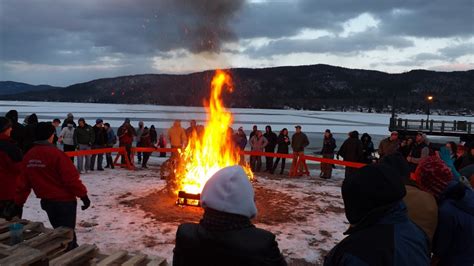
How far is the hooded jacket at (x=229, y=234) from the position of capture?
2072mm

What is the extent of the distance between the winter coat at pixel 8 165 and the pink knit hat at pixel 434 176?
5168mm

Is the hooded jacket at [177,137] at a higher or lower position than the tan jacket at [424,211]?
lower

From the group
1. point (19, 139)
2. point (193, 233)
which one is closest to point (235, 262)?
point (193, 233)

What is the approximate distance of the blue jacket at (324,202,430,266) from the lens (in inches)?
73.1

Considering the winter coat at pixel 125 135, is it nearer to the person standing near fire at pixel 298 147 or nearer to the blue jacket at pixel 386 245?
the person standing near fire at pixel 298 147

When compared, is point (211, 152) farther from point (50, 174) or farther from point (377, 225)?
point (377, 225)

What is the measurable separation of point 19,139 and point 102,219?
275 centimetres


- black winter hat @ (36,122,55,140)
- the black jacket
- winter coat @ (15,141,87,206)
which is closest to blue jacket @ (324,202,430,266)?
the black jacket

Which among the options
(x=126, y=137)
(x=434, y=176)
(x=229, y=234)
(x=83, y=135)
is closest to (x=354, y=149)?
(x=126, y=137)

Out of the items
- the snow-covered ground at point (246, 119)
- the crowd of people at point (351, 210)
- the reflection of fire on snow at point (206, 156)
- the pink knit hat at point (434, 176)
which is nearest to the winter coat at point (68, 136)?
the reflection of fire on snow at point (206, 156)

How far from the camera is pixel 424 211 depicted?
2947 mm

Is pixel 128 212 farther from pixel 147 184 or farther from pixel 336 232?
pixel 336 232

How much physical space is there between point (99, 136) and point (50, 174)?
9.27 metres

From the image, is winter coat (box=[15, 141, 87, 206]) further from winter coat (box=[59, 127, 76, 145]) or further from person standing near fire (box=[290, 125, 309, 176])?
person standing near fire (box=[290, 125, 309, 176])
